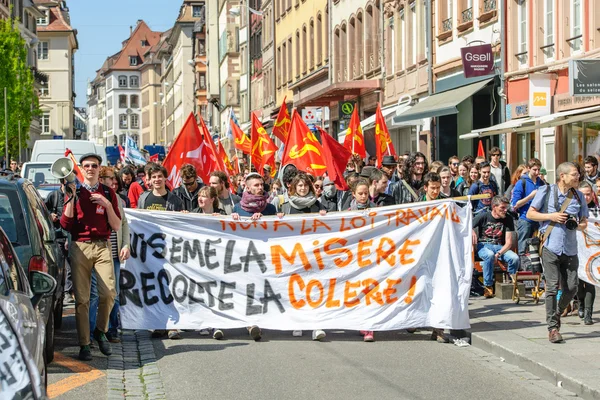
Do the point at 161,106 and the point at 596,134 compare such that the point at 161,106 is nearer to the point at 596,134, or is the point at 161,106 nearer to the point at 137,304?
the point at 596,134

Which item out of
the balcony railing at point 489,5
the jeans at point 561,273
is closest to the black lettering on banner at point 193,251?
the jeans at point 561,273

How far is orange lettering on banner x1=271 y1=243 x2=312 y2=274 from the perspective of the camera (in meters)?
12.1

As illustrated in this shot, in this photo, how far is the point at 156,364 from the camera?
Answer: 409 inches

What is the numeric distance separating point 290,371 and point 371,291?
2352mm

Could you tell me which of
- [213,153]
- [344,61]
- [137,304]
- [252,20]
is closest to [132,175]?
[213,153]

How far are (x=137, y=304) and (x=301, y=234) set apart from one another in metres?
1.82

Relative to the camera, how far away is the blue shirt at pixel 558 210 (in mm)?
11312

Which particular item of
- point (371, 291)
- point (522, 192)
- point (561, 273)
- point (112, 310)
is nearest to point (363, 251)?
point (371, 291)

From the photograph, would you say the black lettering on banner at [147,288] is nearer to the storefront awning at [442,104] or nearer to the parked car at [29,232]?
the parked car at [29,232]

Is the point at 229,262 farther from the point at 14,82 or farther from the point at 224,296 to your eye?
the point at 14,82

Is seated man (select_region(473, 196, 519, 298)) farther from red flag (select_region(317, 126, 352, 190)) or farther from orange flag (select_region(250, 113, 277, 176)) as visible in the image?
orange flag (select_region(250, 113, 277, 176))

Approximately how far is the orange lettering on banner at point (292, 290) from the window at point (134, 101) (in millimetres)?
176573

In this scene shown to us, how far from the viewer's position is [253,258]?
12148 millimetres

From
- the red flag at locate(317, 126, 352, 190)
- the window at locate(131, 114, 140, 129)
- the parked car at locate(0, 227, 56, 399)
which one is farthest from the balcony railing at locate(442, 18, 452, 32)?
the window at locate(131, 114, 140, 129)
